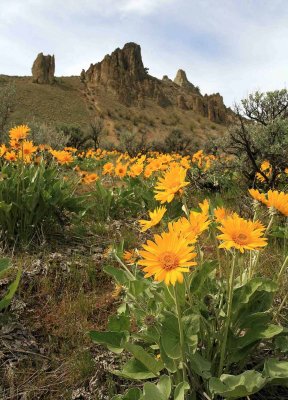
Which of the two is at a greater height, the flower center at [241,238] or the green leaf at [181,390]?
the flower center at [241,238]

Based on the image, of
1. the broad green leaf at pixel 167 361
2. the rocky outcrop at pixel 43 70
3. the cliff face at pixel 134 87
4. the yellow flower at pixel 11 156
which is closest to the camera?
the broad green leaf at pixel 167 361

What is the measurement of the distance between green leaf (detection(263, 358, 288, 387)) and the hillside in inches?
1748

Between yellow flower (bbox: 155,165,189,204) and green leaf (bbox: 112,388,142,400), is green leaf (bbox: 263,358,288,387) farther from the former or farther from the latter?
yellow flower (bbox: 155,165,189,204)

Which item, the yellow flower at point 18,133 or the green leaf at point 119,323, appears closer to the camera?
the green leaf at point 119,323

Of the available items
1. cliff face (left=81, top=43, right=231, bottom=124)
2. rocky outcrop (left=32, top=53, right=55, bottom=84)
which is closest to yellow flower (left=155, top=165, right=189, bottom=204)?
cliff face (left=81, top=43, right=231, bottom=124)

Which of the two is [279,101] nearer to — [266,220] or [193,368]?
[266,220]

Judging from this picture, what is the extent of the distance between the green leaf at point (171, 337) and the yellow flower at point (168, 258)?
1.44 ft

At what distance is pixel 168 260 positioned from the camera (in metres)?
1.60

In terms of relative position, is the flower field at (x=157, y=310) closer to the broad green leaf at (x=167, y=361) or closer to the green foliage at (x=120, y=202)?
the broad green leaf at (x=167, y=361)

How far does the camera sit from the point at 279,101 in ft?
28.3

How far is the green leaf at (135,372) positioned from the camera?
2.05 metres

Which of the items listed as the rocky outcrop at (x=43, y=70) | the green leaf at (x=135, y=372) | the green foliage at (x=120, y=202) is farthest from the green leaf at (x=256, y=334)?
the rocky outcrop at (x=43, y=70)

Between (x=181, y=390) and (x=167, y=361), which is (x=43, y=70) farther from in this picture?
(x=181, y=390)

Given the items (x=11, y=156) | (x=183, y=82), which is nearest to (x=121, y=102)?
(x=183, y=82)
